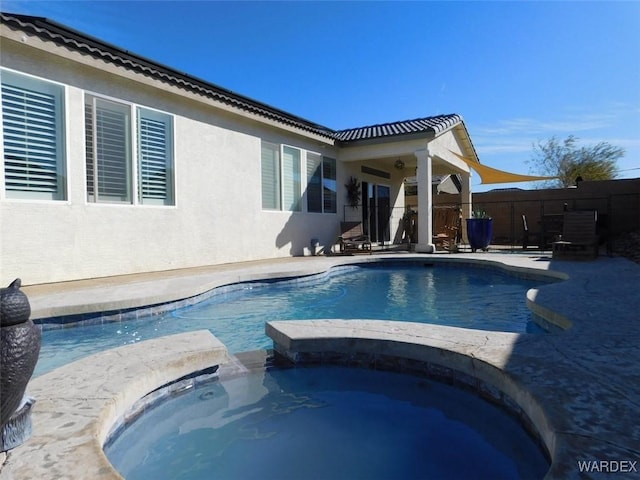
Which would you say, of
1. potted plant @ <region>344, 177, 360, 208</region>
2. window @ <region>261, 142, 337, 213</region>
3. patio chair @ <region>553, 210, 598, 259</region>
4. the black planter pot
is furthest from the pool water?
potted plant @ <region>344, 177, 360, 208</region>

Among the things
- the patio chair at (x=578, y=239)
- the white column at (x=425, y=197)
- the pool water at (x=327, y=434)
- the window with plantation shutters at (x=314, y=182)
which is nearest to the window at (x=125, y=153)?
the window with plantation shutters at (x=314, y=182)

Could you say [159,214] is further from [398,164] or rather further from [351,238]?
[398,164]

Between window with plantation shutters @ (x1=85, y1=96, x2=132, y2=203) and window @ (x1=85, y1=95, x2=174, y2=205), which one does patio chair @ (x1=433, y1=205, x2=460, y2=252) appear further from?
window with plantation shutters @ (x1=85, y1=96, x2=132, y2=203)

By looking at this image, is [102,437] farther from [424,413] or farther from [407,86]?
[407,86]

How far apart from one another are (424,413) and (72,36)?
8414 millimetres

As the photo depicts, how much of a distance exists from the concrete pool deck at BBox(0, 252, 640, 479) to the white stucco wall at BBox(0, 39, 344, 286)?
1.65 meters

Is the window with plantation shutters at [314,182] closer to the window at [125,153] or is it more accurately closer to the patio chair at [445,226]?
the patio chair at [445,226]

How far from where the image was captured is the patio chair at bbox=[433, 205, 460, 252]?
13.9 meters

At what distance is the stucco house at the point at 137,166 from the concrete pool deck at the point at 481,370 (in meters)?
2.00

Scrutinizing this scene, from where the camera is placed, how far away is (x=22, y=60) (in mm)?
6234

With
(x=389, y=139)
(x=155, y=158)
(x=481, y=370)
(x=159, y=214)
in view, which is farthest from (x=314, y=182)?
(x=481, y=370)

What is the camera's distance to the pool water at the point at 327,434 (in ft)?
7.00

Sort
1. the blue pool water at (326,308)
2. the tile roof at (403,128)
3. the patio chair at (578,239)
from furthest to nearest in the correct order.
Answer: the tile roof at (403,128)
the patio chair at (578,239)
the blue pool water at (326,308)

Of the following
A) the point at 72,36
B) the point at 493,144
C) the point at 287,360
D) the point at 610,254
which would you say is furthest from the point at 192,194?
the point at 493,144
